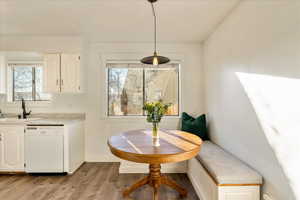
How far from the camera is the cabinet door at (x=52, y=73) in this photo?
325 centimetres

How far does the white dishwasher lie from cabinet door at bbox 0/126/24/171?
0.16 metres

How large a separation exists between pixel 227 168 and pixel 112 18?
2.46m

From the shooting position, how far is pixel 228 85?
242cm

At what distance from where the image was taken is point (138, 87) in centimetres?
369

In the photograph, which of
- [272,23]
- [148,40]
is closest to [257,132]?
[272,23]

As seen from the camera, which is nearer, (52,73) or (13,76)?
(52,73)

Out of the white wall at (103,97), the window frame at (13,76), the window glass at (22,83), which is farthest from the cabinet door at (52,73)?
the window glass at (22,83)

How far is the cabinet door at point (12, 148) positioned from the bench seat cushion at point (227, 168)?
9.47ft

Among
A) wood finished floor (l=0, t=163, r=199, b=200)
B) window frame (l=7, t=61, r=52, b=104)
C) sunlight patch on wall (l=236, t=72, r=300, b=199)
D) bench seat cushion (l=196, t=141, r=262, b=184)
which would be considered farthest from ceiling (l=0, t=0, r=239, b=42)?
wood finished floor (l=0, t=163, r=199, b=200)

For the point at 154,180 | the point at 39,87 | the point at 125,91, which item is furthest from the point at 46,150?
the point at 154,180

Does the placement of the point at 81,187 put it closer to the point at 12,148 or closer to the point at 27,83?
the point at 12,148

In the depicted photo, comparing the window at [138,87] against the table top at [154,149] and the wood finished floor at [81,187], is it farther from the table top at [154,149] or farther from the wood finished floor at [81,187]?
the table top at [154,149]

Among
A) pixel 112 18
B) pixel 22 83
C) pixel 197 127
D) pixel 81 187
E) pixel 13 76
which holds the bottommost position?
pixel 81 187

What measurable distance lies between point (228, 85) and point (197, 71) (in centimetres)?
126
